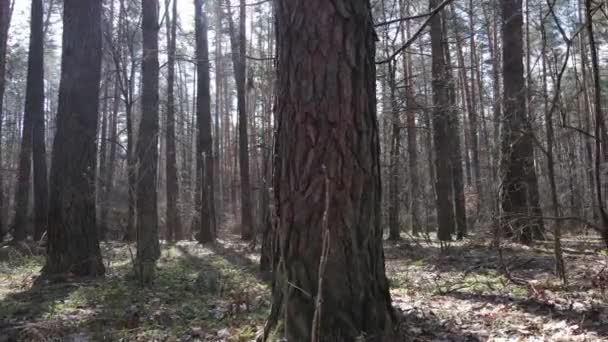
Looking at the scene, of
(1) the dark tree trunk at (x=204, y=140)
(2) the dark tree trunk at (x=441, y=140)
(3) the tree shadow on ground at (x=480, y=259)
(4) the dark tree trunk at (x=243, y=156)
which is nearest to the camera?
(3) the tree shadow on ground at (x=480, y=259)

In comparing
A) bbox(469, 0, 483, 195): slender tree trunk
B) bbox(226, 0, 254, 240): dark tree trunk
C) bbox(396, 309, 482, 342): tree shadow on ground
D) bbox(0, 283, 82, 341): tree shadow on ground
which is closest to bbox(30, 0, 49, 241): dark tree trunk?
bbox(226, 0, 254, 240): dark tree trunk

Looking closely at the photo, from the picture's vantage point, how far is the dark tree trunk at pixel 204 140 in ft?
42.9

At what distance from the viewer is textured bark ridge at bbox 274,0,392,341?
2.52 metres

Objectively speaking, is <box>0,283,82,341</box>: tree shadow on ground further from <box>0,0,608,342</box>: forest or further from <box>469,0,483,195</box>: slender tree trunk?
<box>469,0,483,195</box>: slender tree trunk

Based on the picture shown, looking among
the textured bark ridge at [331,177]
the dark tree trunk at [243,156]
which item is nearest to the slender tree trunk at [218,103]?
the dark tree trunk at [243,156]

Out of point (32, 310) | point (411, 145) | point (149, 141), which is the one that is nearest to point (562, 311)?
point (32, 310)

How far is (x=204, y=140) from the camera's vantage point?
535 inches

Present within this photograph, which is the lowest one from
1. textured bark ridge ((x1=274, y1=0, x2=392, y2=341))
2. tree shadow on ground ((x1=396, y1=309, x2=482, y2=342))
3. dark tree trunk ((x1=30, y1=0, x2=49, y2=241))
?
tree shadow on ground ((x1=396, y1=309, x2=482, y2=342))

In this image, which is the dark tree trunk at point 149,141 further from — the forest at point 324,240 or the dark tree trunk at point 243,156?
the dark tree trunk at point 243,156

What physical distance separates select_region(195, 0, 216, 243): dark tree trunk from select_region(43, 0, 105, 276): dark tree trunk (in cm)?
637

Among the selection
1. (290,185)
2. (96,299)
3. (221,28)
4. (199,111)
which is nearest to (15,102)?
(221,28)

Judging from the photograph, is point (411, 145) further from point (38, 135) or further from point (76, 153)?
point (38, 135)

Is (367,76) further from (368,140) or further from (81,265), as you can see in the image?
(81,265)

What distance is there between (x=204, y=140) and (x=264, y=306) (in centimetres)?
989
